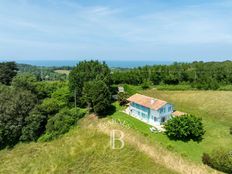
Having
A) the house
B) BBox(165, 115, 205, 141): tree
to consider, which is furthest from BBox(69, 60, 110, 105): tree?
BBox(165, 115, 205, 141): tree

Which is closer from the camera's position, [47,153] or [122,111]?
[47,153]

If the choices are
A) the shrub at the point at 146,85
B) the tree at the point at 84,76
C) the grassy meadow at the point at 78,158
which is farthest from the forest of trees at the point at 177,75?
the grassy meadow at the point at 78,158

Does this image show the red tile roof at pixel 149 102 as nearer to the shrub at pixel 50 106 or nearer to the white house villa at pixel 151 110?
the white house villa at pixel 151 110

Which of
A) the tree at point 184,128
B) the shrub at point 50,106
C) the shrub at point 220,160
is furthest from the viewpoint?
the shrub at point 50,106

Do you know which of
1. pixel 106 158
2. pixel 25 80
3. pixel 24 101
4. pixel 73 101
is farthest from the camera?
pixel 25 80

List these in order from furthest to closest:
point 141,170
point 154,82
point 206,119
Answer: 1. point 154,82
2. point 206,119
3. point 141,170

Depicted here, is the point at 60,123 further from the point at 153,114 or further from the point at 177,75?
the point at 177,75

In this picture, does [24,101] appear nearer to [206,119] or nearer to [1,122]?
[1,122]

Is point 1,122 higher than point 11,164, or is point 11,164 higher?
point 1,122

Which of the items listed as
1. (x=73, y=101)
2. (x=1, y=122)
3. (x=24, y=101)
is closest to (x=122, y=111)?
(x=73, y=101)
